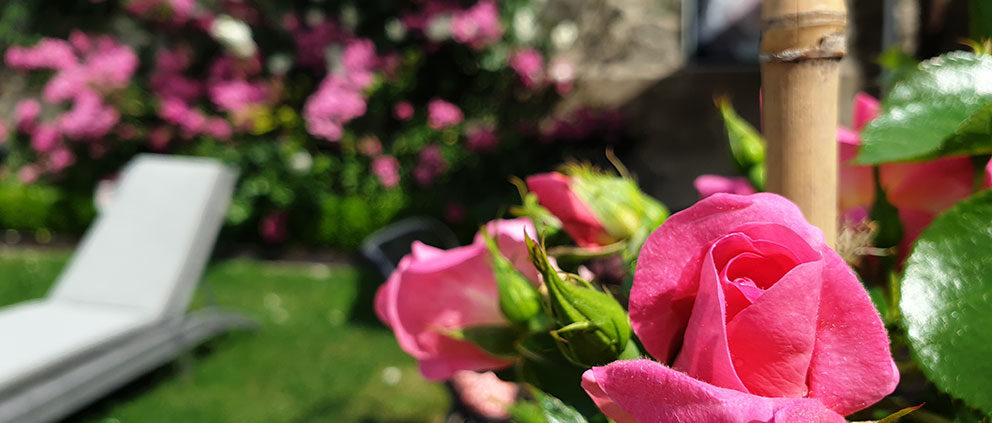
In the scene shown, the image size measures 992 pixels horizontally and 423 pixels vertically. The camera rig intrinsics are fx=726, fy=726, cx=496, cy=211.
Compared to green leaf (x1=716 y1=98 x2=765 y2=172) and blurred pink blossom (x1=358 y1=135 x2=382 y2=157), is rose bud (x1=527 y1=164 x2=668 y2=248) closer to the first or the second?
green leaf (x1=716 y1=98 x2=765 y2=172)

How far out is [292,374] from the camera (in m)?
3.55

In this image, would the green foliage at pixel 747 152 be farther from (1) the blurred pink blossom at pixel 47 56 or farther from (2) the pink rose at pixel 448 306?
(1) the blurred pink blossom at pixel 47 56

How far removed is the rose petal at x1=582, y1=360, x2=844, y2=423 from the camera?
0.25 meters

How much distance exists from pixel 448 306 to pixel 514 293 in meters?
0.07

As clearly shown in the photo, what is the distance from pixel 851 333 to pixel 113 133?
6.61 m

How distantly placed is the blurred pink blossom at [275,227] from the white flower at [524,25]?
2248 millimetres

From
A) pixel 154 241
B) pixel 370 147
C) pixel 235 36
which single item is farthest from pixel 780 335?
pixel 235 36

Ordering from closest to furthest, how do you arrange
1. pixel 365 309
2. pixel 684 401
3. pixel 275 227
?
pixel 684 401 → pixel 365 309 → pixel 275 227

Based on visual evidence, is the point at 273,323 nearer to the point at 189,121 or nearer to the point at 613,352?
the point at 189,121

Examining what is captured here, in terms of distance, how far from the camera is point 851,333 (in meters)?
0.28

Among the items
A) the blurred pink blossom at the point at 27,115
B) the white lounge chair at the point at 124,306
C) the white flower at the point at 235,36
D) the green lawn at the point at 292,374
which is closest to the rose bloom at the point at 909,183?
the green lawn at the point at 292,374

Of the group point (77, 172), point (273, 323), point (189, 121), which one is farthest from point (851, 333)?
point (77, 172)

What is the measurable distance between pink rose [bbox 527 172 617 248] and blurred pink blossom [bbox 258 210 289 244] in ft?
17.7

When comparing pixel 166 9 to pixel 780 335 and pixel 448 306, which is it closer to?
pixel 448 306
